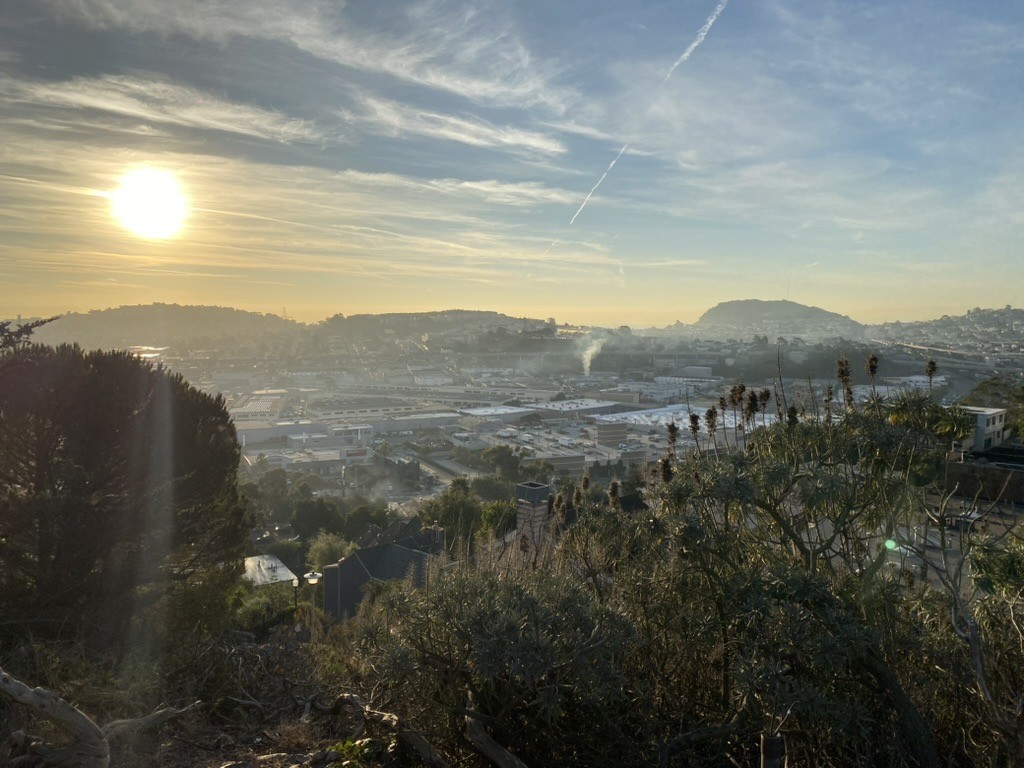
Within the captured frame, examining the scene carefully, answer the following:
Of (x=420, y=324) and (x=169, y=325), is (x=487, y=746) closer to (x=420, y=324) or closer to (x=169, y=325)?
(x=169, y=325)

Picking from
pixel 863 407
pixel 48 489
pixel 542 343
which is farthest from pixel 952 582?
pixel 542 343

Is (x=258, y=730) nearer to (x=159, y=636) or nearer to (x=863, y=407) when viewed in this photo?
(x=159, y=636)

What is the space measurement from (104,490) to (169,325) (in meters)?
40.7

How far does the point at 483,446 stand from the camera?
91.8 ft

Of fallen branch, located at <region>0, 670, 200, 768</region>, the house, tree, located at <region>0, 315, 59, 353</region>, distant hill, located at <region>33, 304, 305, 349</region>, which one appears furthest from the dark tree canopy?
distant hill, located at <region>33, 304, 305, 349</region>

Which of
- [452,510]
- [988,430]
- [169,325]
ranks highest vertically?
[169,325]

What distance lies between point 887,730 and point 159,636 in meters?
5.24

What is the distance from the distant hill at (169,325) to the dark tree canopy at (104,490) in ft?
69.2

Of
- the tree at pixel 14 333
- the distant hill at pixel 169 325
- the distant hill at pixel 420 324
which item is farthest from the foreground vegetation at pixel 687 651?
the distant hill at pixel 420 324

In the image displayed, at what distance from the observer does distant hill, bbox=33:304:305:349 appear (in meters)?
30.4

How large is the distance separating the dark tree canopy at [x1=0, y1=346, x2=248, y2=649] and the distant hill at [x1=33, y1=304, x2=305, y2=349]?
69.2 feet

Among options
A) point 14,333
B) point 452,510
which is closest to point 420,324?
point 452,510

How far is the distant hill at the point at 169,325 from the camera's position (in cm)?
3043

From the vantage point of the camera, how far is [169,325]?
42875 millimetres
